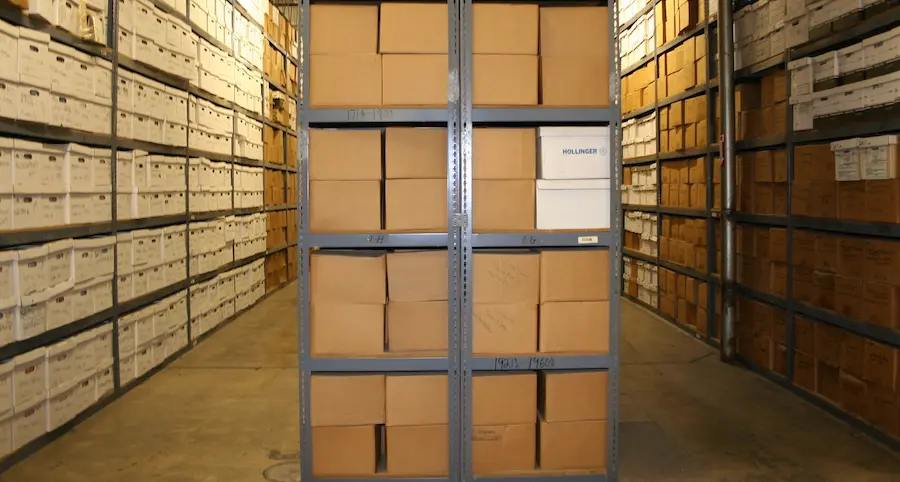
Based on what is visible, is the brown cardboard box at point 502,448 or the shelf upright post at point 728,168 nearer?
the brown cardboard box at point 502,448

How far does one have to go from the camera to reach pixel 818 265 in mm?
4516

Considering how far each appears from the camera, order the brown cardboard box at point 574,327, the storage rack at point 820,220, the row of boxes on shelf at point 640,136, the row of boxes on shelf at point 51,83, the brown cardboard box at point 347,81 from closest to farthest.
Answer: the brown cardboard box at point 347,81 < the brown cardboard box at point 574,327 < the row of boxes on shelf at point 51,83 < the storage rack at point 820,220 < the row of boxes on shelf at point 640,136

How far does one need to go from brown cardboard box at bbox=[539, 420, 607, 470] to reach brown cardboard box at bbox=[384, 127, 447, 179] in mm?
1309

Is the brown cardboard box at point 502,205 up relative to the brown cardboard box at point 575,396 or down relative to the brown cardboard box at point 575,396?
up

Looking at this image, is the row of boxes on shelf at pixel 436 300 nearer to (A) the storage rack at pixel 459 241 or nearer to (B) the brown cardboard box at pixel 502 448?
(A) the storage rack at pixel 459 241

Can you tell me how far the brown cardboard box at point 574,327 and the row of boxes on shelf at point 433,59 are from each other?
3.14 ft

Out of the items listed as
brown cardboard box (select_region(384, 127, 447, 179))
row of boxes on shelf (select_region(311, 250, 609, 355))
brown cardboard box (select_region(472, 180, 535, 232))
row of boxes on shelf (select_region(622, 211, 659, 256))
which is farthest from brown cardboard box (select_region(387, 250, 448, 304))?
row of boxes on shelf (select_region(622, 211, 659, 256))

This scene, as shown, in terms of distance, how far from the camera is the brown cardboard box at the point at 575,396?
10.2ft

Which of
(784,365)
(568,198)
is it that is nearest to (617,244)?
(568,198)

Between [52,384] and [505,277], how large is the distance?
2711 mm

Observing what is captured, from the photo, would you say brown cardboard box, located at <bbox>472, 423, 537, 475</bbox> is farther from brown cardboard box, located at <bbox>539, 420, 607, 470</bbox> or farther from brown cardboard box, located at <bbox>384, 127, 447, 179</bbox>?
brown cardboard box, located at <bbox>384, 127, 447, 179</bbox>

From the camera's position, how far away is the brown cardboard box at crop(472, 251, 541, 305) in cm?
307

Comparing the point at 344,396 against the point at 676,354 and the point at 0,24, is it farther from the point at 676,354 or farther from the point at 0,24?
the point at 676,354

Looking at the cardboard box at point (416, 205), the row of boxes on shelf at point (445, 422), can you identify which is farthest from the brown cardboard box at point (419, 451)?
the cardboard box at point (416, 205)
